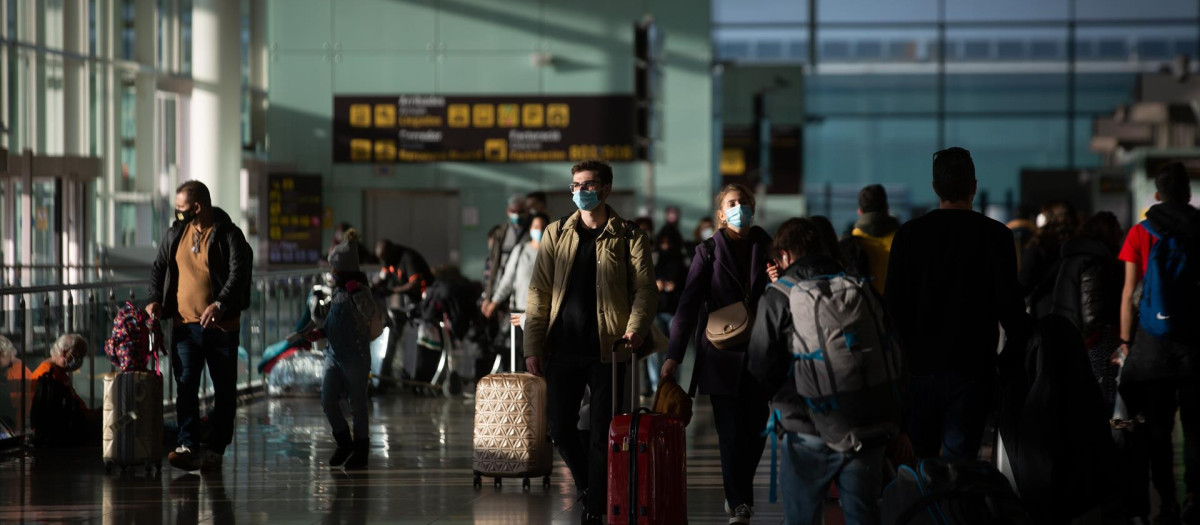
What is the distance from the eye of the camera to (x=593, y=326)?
21.7 feet

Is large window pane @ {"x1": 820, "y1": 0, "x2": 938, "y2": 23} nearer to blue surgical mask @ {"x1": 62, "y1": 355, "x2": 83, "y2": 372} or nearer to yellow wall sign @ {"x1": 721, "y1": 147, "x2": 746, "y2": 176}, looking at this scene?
yellow wall sign @ {"x1": 721, "y1": 147, "x2": 746, "y2": 176}

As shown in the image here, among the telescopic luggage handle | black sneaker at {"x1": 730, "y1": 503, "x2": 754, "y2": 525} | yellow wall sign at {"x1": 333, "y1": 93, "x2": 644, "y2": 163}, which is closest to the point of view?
the telescopic luggage handle

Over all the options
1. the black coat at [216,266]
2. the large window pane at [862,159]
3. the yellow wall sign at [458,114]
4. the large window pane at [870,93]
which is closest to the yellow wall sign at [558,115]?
the yellow wall sign at [458,114]

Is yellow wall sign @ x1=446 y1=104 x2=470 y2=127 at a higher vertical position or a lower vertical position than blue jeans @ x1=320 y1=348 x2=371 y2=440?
higher

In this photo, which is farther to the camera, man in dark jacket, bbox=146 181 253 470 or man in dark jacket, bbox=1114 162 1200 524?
man in dark jacket, bbox=146 181 253 470

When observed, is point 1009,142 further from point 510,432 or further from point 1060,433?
point 1060,433

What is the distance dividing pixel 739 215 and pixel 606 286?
65 centimetres

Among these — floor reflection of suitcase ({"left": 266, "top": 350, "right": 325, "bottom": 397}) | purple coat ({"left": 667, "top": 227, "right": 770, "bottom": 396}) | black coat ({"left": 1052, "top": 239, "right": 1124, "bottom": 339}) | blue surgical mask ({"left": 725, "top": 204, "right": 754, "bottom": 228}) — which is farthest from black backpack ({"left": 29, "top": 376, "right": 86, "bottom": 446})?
black coat ({"left": 1052, "top": 239, "right": 1124, "bottom": 339})

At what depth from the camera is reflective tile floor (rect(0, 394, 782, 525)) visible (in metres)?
7.19

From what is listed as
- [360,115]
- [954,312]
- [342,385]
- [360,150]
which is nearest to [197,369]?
[342,385]

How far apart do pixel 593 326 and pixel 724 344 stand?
0.57 m

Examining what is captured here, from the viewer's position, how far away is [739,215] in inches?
260

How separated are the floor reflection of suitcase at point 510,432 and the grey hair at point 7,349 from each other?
12.0 feet

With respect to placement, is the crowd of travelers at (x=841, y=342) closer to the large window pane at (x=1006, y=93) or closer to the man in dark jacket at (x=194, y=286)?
the man in dark jacket at (x=194, y=286)
